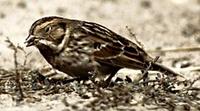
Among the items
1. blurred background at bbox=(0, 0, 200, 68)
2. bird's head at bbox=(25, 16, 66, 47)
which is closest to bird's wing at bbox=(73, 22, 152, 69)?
bird's head at bbox=(25, 16, 66, 47)

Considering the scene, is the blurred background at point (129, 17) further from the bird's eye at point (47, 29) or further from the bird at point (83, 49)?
the bird's eye at point (47, 29)

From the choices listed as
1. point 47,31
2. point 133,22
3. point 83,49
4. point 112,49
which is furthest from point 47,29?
point 133,22

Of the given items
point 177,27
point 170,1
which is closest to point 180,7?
point 170,1

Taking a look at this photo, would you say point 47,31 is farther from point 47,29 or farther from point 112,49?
point 112,49

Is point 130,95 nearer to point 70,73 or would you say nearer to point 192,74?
point 70,73

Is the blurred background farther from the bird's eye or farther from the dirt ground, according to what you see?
the bird's eye
